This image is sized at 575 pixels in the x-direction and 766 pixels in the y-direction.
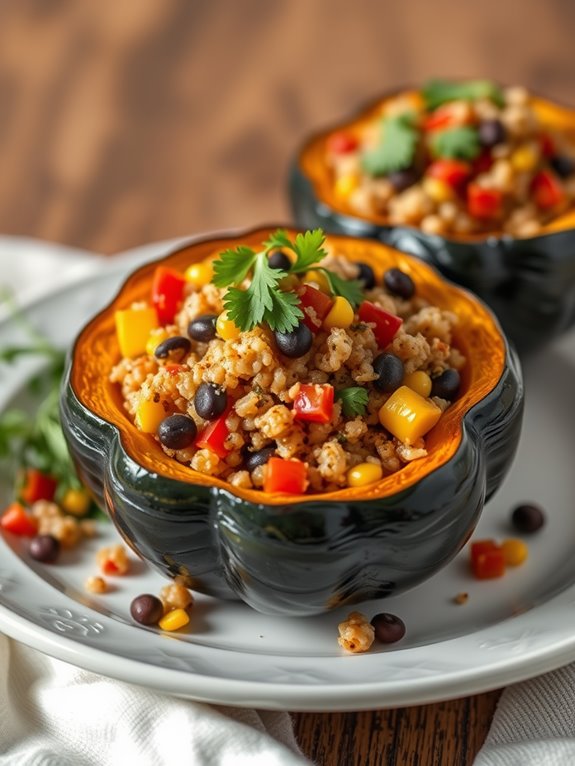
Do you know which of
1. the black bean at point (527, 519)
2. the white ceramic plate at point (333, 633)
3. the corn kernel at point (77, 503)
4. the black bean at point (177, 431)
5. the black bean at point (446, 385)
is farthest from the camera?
the corn kernel at point (77, 503)

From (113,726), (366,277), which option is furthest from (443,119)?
(113,726)

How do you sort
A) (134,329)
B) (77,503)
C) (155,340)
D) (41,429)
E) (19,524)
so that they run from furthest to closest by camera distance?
(41,429)
(77,503)
(19,524)
(134,329)
(155,340)

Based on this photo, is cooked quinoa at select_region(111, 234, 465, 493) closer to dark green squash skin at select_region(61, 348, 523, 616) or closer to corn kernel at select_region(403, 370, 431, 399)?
corn kernel at select_region(403, 370, 431, 399)

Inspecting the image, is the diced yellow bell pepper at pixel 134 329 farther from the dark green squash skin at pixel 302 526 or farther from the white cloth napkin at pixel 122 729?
the white cloth napkin at pixel 122 729

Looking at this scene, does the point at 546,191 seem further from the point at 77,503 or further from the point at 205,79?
the point at 205,79

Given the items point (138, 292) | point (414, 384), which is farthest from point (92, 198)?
point (414, 384)

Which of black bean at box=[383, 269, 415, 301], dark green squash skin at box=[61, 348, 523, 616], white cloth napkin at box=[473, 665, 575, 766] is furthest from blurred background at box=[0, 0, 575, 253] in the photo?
white cloth napkin at box=[473, 665, 575, 766]

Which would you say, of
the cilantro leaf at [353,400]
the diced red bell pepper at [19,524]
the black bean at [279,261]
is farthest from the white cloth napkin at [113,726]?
the black bean at [279,261]
